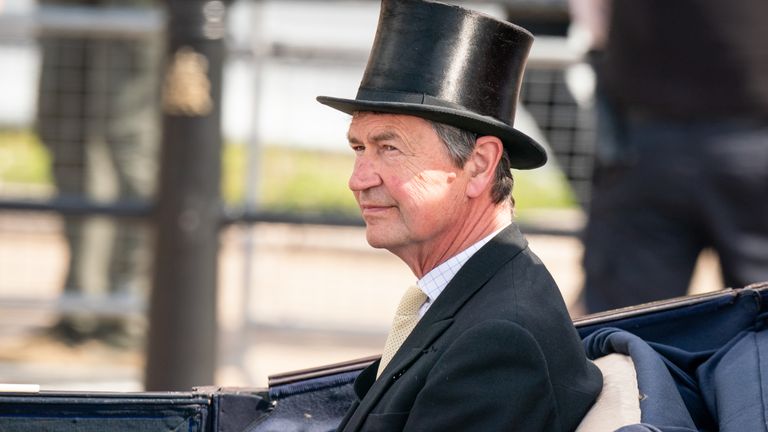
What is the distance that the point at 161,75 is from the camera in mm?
5320

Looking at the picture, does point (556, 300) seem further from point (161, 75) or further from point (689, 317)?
point (161, 75)

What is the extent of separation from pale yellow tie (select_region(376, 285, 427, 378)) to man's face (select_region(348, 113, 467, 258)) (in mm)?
94

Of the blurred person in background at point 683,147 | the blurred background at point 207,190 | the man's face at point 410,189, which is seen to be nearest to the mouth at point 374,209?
the man's face at point 410,189

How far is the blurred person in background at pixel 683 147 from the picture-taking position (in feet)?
14.1

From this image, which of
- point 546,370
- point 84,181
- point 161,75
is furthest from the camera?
point 84,181

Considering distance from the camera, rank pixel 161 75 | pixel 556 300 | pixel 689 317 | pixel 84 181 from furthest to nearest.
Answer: pixel 84 181, pixel 161 75, pixel 689 317, pixel 556 300

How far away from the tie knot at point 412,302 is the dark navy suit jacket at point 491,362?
0.55 feet

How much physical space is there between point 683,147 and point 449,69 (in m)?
2.01

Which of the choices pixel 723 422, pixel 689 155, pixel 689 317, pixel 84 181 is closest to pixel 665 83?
pixel 689 155

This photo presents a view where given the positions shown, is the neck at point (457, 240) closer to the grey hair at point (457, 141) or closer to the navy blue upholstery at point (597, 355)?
the grey hair at point (457, 141)

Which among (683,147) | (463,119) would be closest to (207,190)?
(683,147)

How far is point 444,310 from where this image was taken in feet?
7.93

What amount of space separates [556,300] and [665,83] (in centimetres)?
220

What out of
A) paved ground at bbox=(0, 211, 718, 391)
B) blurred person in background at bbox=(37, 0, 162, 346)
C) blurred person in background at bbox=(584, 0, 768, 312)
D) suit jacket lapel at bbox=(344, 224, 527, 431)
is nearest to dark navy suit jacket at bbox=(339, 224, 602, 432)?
suit jacket lapel at bbox=(344, 224, 527, 431)
